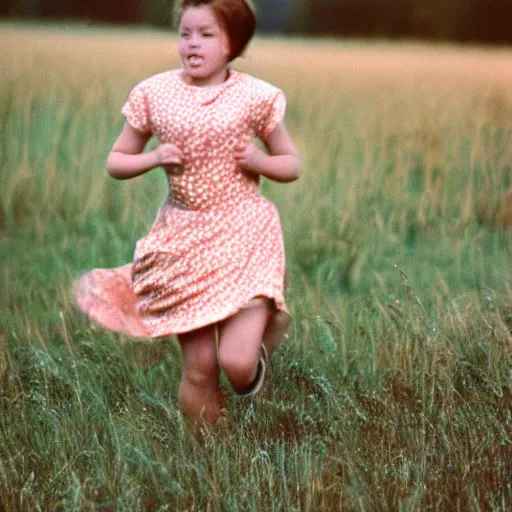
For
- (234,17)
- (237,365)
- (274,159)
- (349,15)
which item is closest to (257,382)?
(237,365)

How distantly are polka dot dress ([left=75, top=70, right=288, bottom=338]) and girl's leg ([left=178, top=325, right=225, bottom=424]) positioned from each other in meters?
0.08

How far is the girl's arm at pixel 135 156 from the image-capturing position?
2.41m

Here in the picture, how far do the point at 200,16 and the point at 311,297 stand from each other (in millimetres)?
1040

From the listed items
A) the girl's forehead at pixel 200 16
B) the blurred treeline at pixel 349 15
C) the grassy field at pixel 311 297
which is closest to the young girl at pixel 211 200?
the girl's forehead at pixel 200 16

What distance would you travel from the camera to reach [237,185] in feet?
8.11

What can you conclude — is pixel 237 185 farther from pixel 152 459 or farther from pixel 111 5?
pixel 111 5

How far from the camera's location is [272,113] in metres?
2.48

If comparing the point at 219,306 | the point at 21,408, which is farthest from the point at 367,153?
the point at 21,408

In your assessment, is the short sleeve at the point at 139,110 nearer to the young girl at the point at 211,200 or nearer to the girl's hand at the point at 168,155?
the young girl at the point at 211,200

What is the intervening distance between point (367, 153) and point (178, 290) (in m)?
1.48

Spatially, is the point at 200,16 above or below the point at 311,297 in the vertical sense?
above

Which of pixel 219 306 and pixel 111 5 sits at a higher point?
pixel 111 5

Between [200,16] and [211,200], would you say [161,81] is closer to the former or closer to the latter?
[200,16]

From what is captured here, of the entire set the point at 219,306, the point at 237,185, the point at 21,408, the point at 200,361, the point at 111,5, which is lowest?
the point at 21,408
